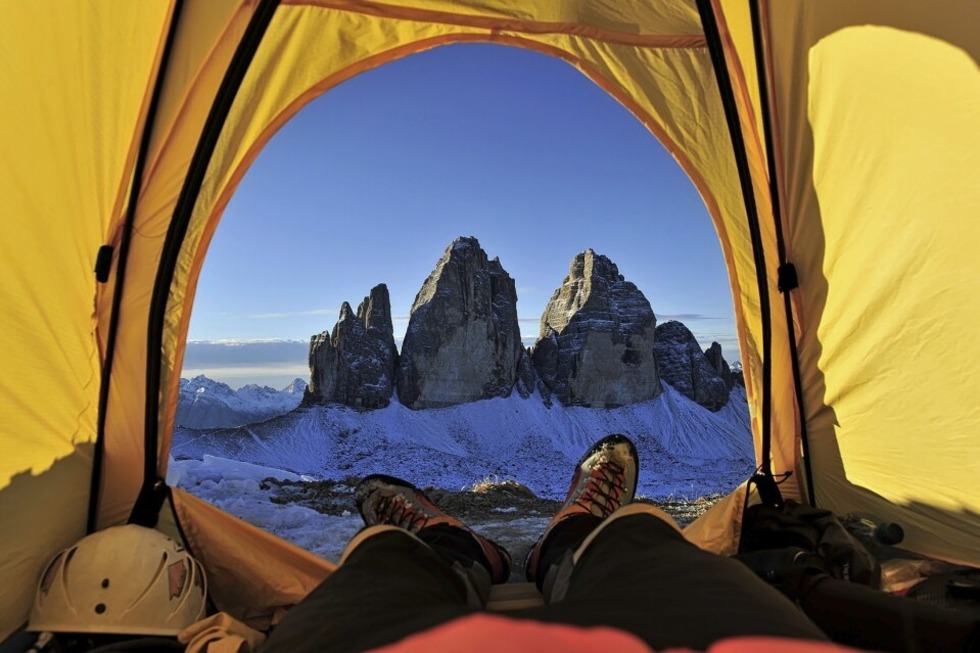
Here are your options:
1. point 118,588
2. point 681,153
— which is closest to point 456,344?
point 681,153

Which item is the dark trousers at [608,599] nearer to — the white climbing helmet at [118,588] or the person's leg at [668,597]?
the person's leg at [668,597]

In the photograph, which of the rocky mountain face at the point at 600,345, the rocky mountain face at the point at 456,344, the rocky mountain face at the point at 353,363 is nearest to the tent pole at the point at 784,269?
the rocky mountain face at the point at 353,363

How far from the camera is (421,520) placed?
109 inches

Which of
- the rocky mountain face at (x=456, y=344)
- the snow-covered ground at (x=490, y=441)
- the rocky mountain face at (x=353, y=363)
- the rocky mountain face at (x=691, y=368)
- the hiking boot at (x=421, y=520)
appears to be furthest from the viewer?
the rocky mountain face at (x=691, y=368)

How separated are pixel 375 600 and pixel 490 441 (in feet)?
257

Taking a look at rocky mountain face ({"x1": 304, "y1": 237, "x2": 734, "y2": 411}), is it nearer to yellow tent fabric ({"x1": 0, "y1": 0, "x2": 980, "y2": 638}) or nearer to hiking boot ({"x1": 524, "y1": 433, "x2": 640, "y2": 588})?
hiking boot ({"x1": 524, "y1": 433, "x2": 640, "y2": 588})

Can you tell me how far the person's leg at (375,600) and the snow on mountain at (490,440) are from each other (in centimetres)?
6340

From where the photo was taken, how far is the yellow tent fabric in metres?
2.02

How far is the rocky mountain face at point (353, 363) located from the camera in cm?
7344

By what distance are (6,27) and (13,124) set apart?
281 mm

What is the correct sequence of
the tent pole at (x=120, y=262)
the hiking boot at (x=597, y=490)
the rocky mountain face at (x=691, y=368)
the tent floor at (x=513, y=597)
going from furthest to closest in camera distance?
the rocky mountain face at (x=691, y=368)
the hiking boot at (x=597, y=490)
the tent pole at (x=120, y=262)
the tent floor at (x=513, y=597)

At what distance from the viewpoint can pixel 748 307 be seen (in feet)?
9.95

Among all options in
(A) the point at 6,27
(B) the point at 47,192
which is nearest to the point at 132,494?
(B) the point at 47,192

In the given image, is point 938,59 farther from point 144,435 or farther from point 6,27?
point 144,435
